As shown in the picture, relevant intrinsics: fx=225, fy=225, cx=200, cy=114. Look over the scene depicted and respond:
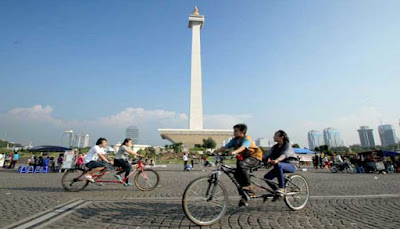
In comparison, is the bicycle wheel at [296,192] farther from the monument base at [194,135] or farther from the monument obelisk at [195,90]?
the monument base at [194,135]

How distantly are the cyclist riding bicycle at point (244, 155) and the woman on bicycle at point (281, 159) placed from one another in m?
0.38

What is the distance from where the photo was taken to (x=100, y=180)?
6.74 meters

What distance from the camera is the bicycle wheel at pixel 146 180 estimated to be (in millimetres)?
6809

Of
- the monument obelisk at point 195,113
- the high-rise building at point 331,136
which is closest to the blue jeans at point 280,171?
the monument obelisk at point 195,113

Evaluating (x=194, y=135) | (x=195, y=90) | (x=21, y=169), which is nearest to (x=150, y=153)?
(x=194, y=135)

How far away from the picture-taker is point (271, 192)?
13.5 feet

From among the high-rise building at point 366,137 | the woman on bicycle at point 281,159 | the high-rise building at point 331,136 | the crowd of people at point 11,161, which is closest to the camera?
the woman on bicycle at point 281,159

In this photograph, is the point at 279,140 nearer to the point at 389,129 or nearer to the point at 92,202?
the point at 92,202

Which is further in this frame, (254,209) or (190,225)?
(254,209)

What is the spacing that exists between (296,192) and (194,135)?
48252 mm

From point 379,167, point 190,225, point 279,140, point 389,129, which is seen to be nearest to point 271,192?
point 279,140

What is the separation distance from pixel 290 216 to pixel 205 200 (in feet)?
5.13

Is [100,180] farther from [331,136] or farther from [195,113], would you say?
[331,136]

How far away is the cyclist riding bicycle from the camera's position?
150 inches
